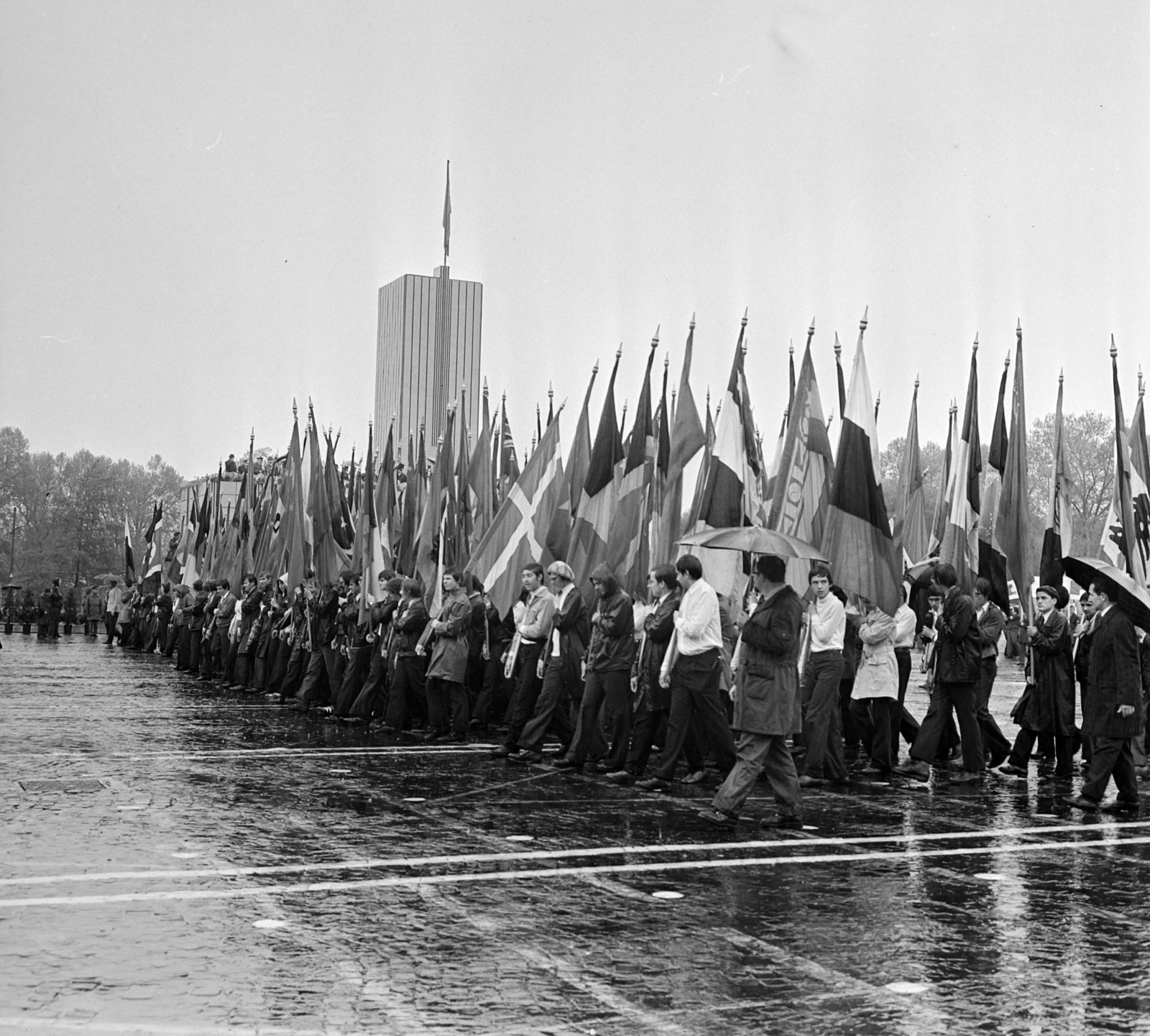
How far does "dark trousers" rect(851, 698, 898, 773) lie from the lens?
40.4ft

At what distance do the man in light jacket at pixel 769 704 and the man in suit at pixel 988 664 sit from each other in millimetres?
3150

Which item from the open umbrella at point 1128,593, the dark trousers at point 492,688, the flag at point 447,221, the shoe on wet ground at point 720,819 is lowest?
the shoe on wet ground at point 720,819

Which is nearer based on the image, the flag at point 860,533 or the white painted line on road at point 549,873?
the white painted line on road at point 549,873

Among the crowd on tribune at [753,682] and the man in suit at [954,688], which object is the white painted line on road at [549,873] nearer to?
the crowd on tribune at [753,682]

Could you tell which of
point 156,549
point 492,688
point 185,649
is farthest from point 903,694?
point 156,549

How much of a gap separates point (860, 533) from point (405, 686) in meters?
5.54

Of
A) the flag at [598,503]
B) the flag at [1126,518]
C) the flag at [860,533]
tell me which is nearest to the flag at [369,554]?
the flag at [598,503]

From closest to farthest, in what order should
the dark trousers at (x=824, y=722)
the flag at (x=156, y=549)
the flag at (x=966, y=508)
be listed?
the dark trousers at (x=824, y=722) < the flag at (x=966, y=508) < the flag at (x=156, y=549)

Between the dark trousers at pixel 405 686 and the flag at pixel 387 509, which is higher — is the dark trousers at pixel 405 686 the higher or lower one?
the lower one

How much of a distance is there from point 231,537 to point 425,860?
21.9 meters

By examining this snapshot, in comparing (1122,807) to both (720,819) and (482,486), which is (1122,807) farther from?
(482,486)

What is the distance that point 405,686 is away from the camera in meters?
15.6

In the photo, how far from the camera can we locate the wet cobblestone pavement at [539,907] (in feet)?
17.1

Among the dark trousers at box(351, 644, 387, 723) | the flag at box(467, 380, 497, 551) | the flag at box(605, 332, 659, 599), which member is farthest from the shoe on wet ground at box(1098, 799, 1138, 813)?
the flag at box(467, 380, 497, 551)
